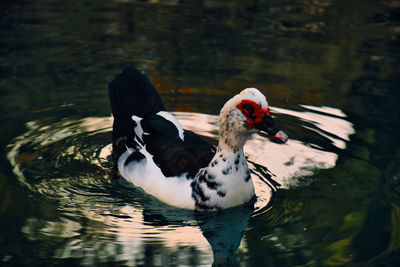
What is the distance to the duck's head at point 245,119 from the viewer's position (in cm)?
548

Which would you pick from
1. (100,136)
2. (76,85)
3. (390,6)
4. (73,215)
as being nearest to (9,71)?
(76,85)

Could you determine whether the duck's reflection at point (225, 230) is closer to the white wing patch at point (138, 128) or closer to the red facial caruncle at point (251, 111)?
the red facial caruncle at point (251, 111)

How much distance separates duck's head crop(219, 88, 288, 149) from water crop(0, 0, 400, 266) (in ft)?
2.39

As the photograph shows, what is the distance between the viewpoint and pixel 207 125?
7742 mm

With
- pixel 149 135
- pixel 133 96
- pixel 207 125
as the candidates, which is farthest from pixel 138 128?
pixel 207 125

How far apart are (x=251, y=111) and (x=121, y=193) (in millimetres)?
1621

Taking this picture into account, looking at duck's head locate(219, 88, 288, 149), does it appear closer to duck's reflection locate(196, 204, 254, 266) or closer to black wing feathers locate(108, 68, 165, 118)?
duck's reflection locate(196, 204, 254, 266)

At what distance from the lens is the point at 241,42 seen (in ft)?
34.7

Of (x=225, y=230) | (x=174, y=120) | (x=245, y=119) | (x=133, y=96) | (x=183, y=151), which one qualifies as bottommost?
(x=225, y=230)

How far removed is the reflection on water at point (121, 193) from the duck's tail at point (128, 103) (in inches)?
13.8

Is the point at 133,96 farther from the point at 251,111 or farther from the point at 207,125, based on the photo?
the point at 251,111

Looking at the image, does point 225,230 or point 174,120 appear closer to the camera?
point 225,230

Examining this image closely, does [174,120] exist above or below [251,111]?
below

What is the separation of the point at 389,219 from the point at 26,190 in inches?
133
